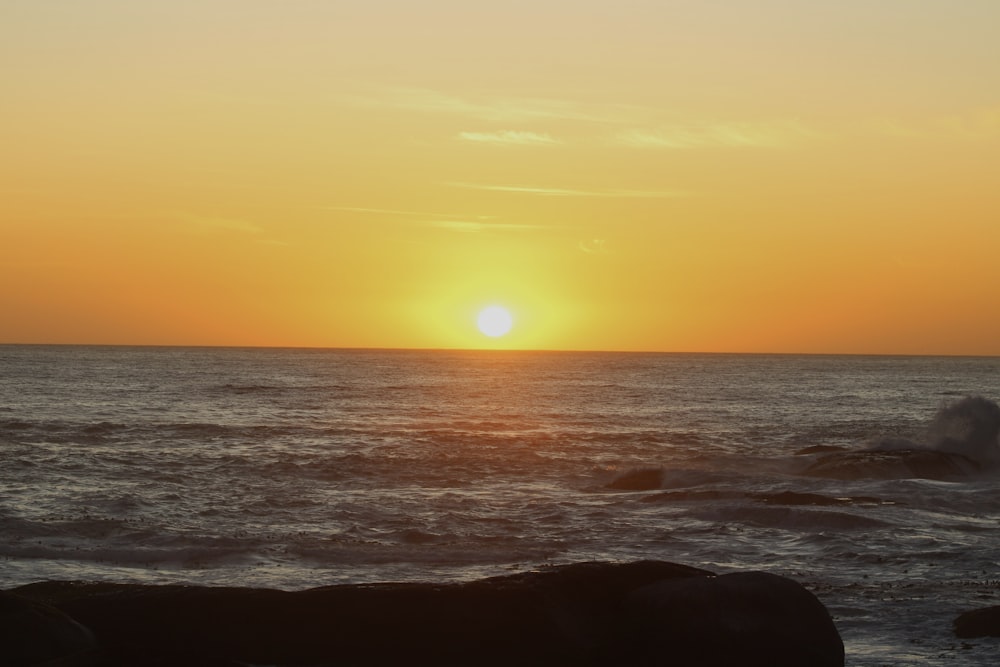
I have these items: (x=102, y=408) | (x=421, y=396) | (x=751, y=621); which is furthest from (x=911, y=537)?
(x=421, y=396)

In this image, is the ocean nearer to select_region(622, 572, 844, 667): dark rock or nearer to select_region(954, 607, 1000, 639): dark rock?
select_region(954, 607, 1000, 639): dark rock

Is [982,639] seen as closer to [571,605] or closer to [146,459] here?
[571,605]

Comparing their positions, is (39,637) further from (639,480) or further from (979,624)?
(639,480)

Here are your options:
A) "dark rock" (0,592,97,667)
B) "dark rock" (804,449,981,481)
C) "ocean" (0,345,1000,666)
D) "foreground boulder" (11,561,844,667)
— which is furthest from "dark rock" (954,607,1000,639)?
"dark rock" (804,449,981,481)

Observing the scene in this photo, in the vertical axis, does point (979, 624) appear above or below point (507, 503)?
above

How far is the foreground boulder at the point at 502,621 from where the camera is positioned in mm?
11031

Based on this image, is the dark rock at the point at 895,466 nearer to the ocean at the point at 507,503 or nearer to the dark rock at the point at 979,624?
the ocean at the point at 507,503


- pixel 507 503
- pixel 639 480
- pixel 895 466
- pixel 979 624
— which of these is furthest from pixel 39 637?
pixel 895 466

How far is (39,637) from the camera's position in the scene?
10.7 m

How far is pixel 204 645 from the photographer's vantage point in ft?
38.0

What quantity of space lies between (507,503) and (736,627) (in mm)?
14606

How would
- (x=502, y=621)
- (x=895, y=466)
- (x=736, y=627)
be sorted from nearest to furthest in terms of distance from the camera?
(x=736, y=627), (x=502, y=621), (x=895, y=466)

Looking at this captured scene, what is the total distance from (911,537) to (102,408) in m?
45.5

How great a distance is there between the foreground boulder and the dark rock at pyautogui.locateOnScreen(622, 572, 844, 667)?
11 millimetres
